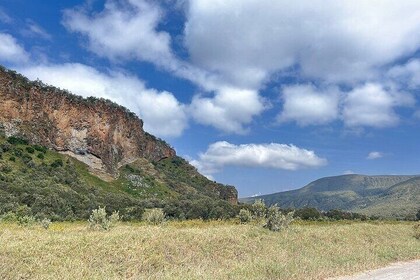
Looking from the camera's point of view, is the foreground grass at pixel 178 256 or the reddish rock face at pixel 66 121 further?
the reddish rock face at pixel 66 121

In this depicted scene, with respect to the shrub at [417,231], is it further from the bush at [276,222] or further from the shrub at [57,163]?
the shrub at [57,163]

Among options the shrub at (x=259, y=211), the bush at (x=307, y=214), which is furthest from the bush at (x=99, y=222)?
the bush at (x=307, y=214)

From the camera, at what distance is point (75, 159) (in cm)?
12256

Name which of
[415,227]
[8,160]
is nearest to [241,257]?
[415,227]

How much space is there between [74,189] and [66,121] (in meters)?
41.6

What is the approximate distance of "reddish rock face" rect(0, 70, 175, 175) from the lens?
11081 cm

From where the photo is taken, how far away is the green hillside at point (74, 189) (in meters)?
60.5

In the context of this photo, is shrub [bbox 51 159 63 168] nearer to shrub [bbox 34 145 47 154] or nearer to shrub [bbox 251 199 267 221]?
shrub [bbox 34 145 47 154]

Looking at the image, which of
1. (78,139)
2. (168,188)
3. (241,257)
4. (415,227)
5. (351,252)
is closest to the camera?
(241,257)

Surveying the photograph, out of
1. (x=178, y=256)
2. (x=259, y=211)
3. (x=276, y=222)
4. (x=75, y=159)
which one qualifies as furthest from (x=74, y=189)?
(x=178, y=256)

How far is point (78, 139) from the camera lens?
129m

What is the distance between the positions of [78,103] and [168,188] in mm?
46510

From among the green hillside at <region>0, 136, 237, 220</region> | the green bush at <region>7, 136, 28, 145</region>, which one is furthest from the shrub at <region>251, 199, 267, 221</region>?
the green bush at <region>7, 136, 28, 145</region>

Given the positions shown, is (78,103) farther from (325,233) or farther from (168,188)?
(325,233)
